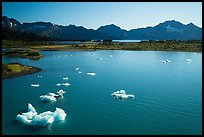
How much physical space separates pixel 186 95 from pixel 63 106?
8.51 meters

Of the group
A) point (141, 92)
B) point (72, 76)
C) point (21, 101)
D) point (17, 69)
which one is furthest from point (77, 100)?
point (17, 69)

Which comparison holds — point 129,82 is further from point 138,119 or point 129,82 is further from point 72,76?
point 138,119

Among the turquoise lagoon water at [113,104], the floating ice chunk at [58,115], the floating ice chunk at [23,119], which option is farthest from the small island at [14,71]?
the floating ice chunk at [58,115]

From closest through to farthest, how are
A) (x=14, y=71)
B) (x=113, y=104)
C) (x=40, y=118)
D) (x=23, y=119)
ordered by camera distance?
1. (x=40, y=118)
2. (x=23, y=119)
3. (x=113, y=104)
4. (x=14, y=71)

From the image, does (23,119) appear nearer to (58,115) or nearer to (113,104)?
(58,115)

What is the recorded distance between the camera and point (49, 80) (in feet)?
88.8

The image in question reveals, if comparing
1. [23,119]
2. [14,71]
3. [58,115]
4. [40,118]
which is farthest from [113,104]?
[14,71]

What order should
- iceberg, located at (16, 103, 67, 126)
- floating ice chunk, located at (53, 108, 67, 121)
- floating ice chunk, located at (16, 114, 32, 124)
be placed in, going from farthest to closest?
floating ice chunk, located at (53, 108, 67, 121), floating ice chunk, located at (16, 114, 32, 124), iceberg, located at (16, 103, 67, 126)

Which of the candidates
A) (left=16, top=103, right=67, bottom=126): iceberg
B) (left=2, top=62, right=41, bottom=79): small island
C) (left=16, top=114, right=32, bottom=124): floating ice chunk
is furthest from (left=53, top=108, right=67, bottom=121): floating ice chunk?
(left=2, top=62, right=41, bottom=79): small island

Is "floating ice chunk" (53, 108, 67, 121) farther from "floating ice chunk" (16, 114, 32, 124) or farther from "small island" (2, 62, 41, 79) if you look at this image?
"small island" (2, 62, 41, 79)

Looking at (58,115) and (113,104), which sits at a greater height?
(58,115)

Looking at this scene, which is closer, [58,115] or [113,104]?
[58,115]

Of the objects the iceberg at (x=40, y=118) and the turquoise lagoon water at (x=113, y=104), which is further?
the iceberg at (x=40, y=118)

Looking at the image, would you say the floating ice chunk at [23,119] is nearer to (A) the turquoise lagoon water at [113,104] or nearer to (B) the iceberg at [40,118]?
(B) the iceberg at [40,118]
